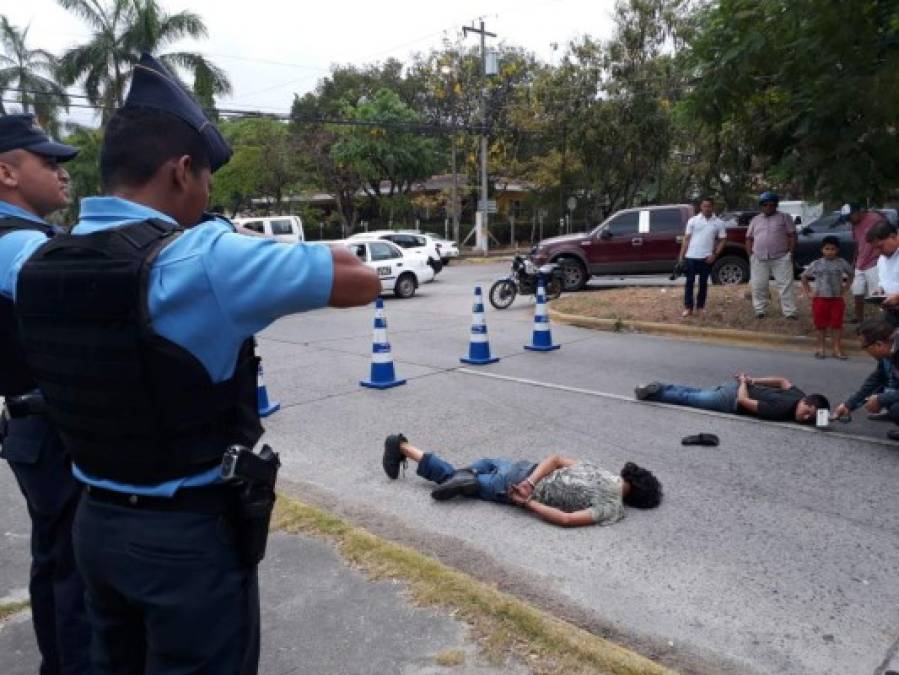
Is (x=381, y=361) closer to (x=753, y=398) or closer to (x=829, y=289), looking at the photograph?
(x=753, y=398)

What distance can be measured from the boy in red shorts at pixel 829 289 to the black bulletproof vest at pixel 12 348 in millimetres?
8375

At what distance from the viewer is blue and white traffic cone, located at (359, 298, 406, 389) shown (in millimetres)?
7992

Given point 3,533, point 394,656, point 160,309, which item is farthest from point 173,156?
point 3,533

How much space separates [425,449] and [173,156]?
14.3 feet

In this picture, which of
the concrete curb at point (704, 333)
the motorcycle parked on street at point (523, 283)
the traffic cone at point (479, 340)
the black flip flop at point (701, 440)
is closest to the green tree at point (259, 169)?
the motorcycle parked on street at point (523, 283)

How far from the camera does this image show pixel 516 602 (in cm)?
333

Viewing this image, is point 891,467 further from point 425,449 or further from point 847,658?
point 425,449

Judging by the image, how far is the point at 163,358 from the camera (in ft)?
5.34

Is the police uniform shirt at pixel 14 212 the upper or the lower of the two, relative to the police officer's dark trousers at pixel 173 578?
upper

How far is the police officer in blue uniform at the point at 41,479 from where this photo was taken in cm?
256

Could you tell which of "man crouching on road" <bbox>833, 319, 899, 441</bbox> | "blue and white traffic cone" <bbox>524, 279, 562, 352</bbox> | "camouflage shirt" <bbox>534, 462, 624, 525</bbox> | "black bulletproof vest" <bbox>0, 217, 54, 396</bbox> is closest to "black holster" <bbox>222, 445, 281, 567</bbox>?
"black bulletproof vest" <bbox>0, 217, 54, 396</bbox>

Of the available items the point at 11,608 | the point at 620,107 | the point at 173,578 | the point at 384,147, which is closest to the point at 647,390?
the point at 11,608

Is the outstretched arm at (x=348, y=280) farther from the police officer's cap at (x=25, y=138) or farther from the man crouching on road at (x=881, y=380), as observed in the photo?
the man crouching on road at (x=881, y=380)

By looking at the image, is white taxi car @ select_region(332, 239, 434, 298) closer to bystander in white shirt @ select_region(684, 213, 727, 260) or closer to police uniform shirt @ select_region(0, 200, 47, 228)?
bystander in white shirt @ select_region(684, 213, 727, 260)
